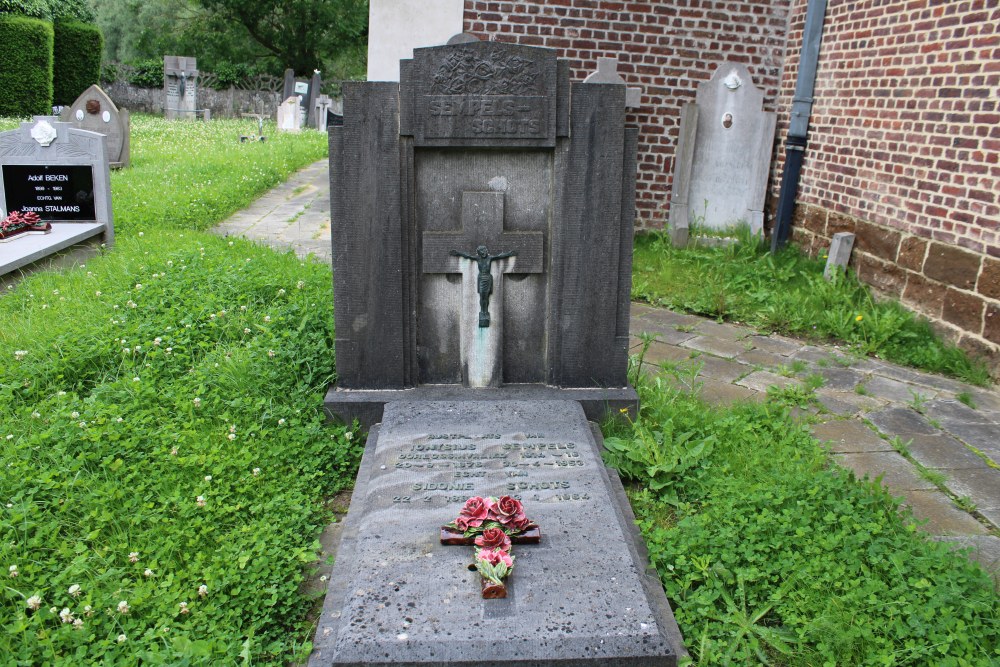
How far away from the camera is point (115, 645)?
236cm

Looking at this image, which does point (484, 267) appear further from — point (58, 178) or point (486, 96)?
point (58, 178)

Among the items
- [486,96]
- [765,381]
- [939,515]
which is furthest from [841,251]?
[486,96]

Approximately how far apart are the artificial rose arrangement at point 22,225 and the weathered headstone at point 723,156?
581 cm

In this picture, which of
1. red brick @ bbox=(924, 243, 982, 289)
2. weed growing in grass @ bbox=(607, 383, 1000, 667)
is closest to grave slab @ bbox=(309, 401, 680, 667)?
weed growing in grass @ bbox=(607, 383, 1000, 667)

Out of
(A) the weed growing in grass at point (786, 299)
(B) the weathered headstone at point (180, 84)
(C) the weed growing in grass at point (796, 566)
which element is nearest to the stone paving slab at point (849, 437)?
(C) the weed growing in grass at point (796, 566)

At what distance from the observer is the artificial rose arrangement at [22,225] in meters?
Result: 6.41

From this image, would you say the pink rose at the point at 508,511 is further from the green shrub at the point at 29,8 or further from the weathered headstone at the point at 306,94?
the green shrub at the point at 29,8

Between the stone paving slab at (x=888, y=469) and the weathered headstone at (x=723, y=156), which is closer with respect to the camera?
the stone paving slab at (x=888, y=469)

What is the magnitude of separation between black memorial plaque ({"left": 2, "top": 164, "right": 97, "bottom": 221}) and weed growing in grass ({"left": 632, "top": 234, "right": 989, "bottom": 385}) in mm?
4875

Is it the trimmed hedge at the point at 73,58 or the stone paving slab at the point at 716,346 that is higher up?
the trimmed hedge at the point at 73,58

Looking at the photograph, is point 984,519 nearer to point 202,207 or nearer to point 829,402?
point 829,402

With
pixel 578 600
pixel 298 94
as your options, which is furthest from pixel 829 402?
pixel 298 94

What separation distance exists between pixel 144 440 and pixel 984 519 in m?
3.55

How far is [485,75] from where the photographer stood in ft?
11.3
